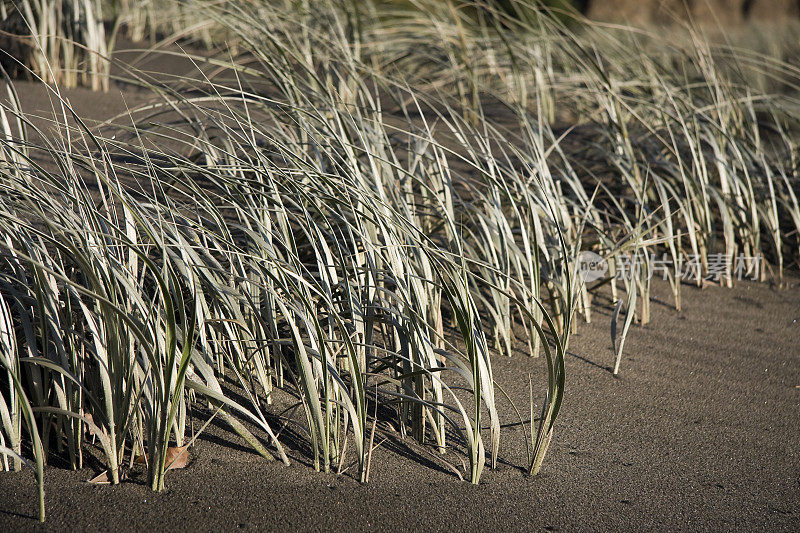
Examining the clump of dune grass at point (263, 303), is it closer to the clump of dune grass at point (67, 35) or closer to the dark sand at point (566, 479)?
the dark sand at point (566, 479)

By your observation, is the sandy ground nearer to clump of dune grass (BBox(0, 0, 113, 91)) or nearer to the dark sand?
the dark sand

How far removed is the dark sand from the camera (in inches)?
49.0

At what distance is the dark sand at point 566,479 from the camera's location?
4.09ft

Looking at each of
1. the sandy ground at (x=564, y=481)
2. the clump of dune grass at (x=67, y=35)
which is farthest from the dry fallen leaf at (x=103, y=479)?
the clump of dune grass at (x=67, y=35)

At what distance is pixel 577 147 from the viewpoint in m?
3.10

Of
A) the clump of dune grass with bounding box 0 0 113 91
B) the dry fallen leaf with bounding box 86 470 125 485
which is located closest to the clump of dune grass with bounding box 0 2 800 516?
the dry fallen leaf with bounding box 86 470 125 485

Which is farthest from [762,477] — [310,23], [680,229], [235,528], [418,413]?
[310,23]

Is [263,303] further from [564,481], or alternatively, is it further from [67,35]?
[67,35]

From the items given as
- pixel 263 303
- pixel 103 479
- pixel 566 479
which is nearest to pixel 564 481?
pixel 566 479

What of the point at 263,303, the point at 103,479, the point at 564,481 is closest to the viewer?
the point at 103,479

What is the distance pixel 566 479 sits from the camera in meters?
1.40

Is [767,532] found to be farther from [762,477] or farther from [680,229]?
[680,229]

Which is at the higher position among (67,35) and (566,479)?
(67,35)

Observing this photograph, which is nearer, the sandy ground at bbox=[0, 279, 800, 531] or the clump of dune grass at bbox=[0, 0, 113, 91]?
the sandy ground at bbox=[0, 279, 800, 531]
